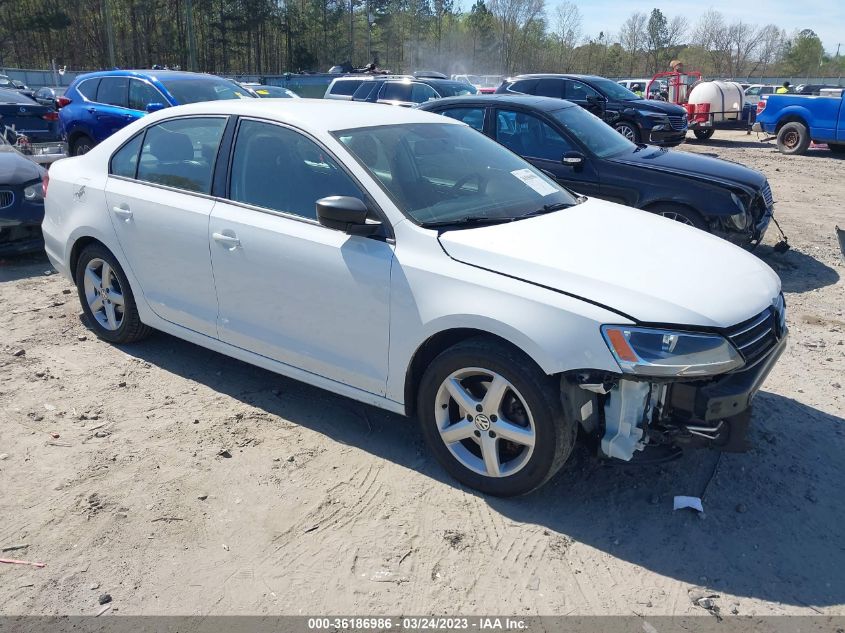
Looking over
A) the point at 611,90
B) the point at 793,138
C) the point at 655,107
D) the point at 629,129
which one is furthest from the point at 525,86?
the point at 793,138

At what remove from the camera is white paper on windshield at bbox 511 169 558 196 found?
13.9 feet

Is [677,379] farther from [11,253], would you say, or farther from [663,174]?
[11,253]

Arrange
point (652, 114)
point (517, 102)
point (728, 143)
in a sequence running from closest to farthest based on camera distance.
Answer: point (517, 102)
point (652, 114)
point (728, 143)

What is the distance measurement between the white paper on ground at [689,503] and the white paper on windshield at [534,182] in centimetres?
187

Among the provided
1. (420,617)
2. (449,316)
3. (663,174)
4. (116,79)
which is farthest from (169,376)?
(116,79)

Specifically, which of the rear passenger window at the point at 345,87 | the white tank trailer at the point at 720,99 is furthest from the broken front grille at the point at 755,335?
the white tank trailer at the point at 720,99

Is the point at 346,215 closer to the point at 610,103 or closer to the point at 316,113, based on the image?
the point at 316,113

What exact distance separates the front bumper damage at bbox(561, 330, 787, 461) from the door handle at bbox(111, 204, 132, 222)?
122 inches

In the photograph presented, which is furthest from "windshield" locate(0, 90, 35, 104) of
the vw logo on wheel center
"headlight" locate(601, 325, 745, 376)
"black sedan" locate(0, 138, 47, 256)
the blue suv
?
"headlight" locate(601, 325, 745, 376)

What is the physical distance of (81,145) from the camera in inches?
472

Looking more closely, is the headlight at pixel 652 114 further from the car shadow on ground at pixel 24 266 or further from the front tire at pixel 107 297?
the front tire at pixel 107 297

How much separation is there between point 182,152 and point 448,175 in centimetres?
175

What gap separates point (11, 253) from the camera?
7.14m

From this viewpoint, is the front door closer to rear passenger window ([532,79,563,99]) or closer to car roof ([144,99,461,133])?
car roof ([144,99,461,133])
